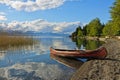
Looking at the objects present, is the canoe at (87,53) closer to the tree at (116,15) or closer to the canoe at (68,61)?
the canoe at (68,61)

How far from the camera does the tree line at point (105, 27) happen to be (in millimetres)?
67375

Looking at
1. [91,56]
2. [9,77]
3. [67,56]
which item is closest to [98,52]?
[91,56]

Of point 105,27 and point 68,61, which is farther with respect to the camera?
point 105,27

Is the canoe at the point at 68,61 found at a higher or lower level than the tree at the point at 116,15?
lower

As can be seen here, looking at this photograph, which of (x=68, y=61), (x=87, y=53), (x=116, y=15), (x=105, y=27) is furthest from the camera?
(x=105, y=27)

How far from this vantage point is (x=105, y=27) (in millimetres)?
98000

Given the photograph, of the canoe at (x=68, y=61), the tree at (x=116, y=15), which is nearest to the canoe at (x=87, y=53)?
the canoe at (x=68, y=61)

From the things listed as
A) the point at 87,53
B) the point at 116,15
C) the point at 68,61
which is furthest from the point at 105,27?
the point at 87,53

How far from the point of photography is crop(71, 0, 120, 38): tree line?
6738 centimetres

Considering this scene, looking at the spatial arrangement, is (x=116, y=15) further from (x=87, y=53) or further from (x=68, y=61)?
(x=87, y=53)

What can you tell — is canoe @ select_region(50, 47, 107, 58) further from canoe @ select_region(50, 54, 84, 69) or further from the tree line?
the tree line

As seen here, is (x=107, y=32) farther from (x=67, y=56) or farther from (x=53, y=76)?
(x=53, y=76)

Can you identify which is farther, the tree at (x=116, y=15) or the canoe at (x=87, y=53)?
the tree at (x=116, y=15)

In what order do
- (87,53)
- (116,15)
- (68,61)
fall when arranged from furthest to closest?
(116,15), (68,61), (87,53)
